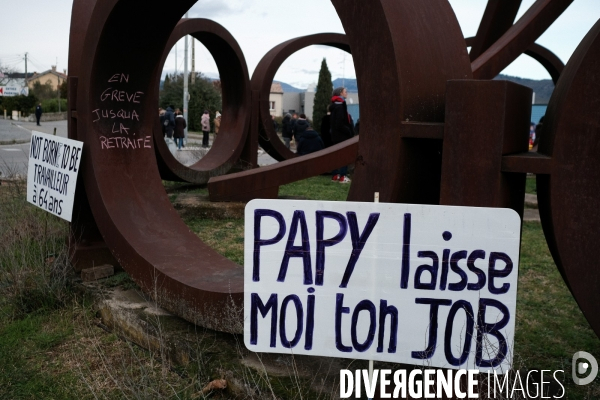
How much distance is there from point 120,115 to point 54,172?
653mm

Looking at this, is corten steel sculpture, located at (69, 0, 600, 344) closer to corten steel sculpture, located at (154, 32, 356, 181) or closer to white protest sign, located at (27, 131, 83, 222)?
white protest sign, located at (27, 131, 83, 222)

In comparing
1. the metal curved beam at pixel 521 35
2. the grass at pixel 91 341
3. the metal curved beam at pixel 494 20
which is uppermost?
the metal curved beam at pixel 494 20

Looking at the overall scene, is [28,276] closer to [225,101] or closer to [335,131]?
[225,101]

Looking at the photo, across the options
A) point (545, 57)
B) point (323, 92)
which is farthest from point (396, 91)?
point (323, 92)

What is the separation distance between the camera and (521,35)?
263 inches

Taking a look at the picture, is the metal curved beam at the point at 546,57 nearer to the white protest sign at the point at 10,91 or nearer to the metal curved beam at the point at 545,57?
the metal curved beam at the point at 545,57

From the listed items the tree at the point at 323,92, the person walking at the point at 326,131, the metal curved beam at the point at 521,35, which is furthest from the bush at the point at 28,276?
the tree at the point at 323,92

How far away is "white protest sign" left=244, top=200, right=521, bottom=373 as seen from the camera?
2.24 meters

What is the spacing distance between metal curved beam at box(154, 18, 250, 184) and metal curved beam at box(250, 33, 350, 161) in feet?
1.23

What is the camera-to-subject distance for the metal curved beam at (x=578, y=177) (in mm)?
2451

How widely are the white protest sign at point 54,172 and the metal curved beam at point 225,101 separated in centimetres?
422

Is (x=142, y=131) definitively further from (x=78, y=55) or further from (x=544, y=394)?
(x=544, y=394)

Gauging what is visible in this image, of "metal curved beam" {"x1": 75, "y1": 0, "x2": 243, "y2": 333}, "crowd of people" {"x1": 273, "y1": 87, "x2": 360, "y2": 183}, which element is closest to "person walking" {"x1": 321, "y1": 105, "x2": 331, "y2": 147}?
"crowd of people" {"x1": 273, "y1": 87, "x2": 360, "y2": 183}

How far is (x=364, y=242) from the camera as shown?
7.61 feet
